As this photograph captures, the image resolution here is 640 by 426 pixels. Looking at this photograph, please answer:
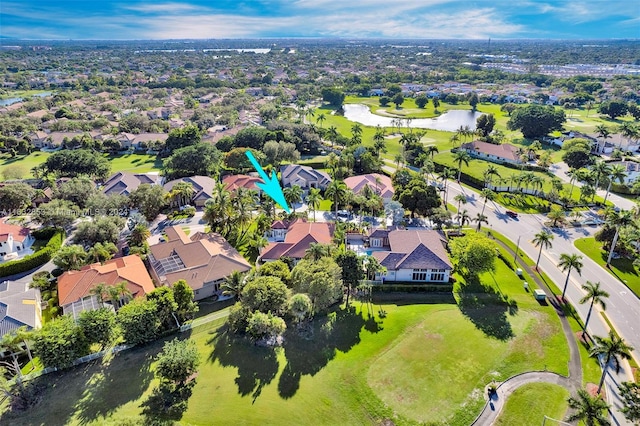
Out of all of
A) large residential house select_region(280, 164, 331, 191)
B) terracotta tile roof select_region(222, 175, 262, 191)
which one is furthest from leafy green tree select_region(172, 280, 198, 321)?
large residential house select_region(280, 164, 331, 191)

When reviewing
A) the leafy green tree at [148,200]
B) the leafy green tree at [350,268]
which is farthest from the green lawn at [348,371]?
the leafy green tree at [148,200]

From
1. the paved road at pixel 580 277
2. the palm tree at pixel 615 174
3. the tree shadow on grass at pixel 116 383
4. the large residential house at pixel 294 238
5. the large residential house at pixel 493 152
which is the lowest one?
the tree shadow on grass at pixel 116 383

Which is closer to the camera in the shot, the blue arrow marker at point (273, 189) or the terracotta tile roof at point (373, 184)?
the blue arrow marker at point (273, 189)

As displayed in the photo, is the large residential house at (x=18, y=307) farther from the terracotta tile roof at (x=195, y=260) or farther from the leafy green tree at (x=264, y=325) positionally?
the leafy green tree at (x=264, y=325)

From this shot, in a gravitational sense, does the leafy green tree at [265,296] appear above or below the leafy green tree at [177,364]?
above

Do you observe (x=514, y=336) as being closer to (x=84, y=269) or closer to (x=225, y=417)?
(x=225, y=417)
